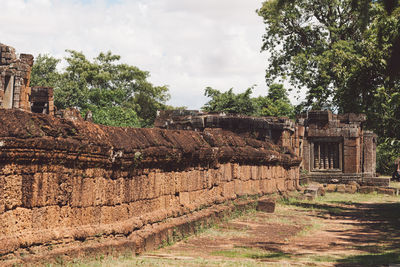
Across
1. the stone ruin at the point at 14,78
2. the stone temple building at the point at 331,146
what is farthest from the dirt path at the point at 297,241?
the stone ruin at the point at 14,78

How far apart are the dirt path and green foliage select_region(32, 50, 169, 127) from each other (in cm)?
2553

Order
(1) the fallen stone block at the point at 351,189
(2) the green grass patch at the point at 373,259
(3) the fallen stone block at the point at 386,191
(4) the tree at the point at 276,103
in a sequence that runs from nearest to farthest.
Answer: (2) the green grass patch at the point at 373,259 → (3) the fallen stone block at the point at 386,191 → (1) the fallen stone block at the point at 351,189 → (4) the tree at the point at 276,103

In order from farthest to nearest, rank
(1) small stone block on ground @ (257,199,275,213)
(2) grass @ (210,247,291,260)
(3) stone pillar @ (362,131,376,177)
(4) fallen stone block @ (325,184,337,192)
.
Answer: (3) stone pillar @ (362,131,376,177) → (4) fallen stone block @ (325,184,337,192) → (1) small stone block on ground @ (257,199,275,213) → (2) grass @ (210,247,291,260)

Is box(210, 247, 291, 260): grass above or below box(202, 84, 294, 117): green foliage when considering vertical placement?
below

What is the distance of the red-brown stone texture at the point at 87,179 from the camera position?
18.3ft

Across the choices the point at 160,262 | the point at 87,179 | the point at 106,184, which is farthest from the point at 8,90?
the point at 160,262

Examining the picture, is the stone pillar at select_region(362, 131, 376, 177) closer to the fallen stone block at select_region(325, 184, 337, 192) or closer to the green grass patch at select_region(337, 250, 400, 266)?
the fallen stone block at select_region(325, 184, 337, 192)

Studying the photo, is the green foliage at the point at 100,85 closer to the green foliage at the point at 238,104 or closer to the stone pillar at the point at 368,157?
the green foliage at the point at 238,104

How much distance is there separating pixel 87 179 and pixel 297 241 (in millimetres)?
4315

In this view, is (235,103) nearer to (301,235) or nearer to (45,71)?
(45,71)

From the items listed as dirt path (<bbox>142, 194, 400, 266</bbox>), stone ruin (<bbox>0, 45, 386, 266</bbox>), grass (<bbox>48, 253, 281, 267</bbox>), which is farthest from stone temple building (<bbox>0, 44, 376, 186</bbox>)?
grass (<bbox>48, 253, 281, 267</bbox>)

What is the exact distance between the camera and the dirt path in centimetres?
745

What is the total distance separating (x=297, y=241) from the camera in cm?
945

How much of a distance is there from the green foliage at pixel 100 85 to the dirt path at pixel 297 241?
25.5 m
